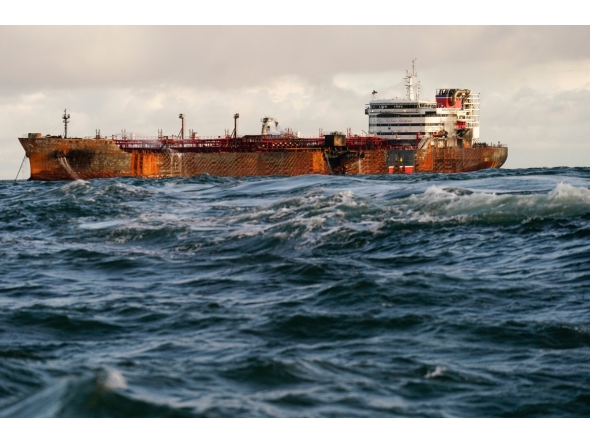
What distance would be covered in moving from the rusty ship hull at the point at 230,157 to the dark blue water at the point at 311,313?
187 feet

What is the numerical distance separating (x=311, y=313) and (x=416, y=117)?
104055 millimetres

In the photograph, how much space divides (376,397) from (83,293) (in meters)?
11.4

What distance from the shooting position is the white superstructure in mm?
120062

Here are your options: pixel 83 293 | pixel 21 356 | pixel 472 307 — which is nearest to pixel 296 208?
pixel 83 293

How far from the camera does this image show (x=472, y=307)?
778 inches

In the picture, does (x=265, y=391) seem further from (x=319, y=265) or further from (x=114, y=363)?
(x=319, y=265)

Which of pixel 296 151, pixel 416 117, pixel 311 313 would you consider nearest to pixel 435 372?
pixel 311 313

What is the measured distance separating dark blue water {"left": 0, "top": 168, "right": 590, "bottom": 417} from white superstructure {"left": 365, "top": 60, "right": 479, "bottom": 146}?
8427 cm

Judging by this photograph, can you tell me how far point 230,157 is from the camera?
9912 cm

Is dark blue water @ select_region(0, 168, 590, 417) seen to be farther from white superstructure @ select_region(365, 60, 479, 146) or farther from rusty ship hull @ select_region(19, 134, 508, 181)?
white superstructure @ select_region(365, 60, 479, 146)

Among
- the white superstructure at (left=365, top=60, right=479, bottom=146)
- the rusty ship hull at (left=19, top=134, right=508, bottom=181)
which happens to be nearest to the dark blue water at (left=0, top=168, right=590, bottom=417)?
the rusty ship hull at (left=19, top=134, right=508, bottom=181)

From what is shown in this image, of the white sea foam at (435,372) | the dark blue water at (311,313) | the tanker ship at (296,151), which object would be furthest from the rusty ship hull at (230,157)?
the white sea foam at (435,372)

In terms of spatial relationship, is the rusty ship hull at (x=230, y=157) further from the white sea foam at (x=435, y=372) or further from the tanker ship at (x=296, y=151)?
the white sea foam at (x=435, y=372)

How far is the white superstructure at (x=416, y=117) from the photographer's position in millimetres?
120062
